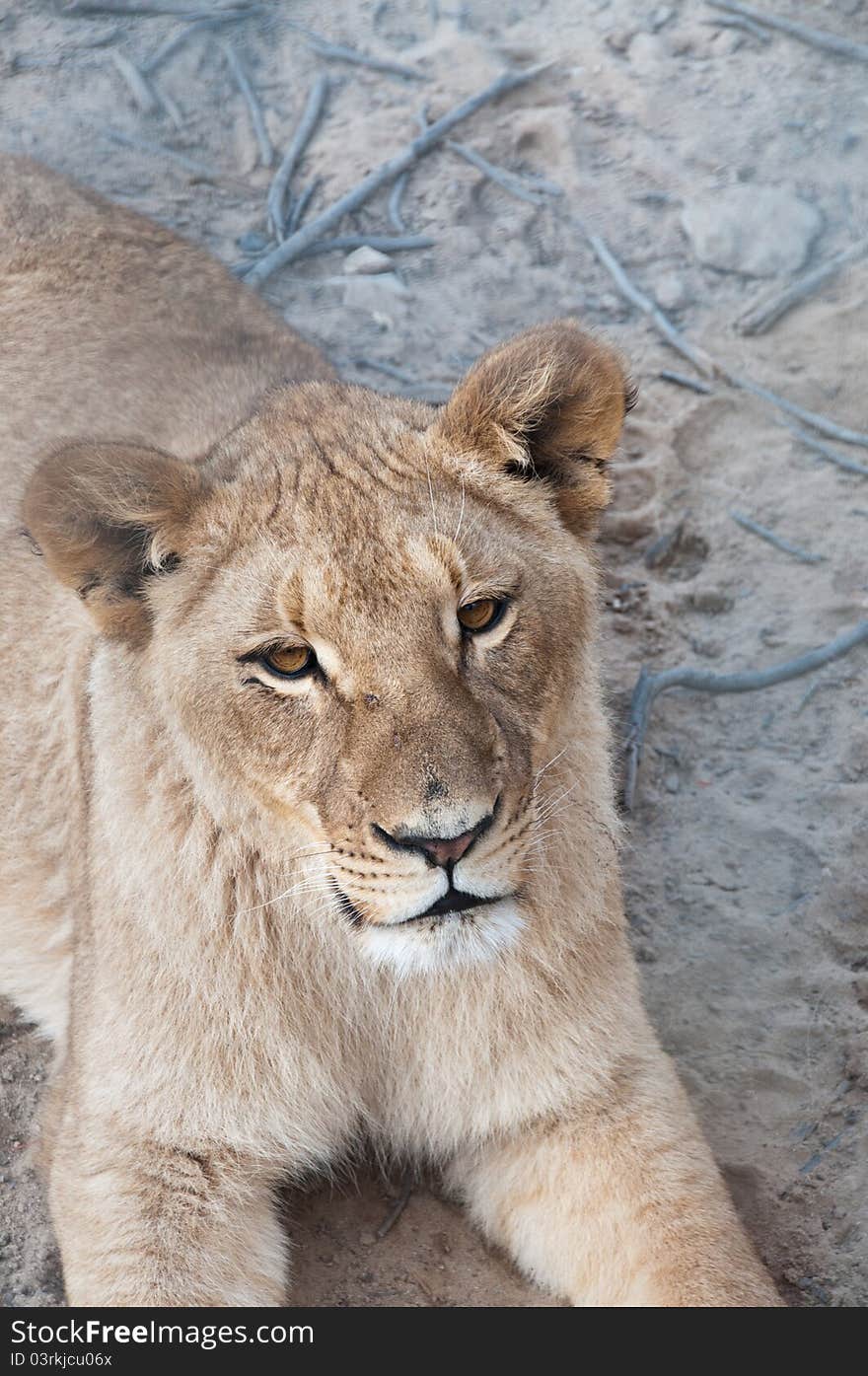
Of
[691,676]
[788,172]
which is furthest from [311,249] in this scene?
[691,676]

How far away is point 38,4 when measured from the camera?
5.76 meters

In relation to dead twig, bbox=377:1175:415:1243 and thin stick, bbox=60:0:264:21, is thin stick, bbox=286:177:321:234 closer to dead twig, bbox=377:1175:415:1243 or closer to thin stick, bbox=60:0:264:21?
thin stick, bbox=60:0:264:21

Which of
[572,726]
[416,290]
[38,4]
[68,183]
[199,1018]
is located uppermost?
[38,4]

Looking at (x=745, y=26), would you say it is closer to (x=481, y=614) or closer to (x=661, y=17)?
(x=661, y=17)

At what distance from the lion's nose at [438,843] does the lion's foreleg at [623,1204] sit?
79cm

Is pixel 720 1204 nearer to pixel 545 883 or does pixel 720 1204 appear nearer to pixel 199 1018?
pixel 545 883

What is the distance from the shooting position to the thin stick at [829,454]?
14.0 ft

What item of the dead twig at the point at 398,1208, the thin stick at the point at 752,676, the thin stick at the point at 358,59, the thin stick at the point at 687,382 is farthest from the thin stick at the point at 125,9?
the dead twig at the point at 398,1208

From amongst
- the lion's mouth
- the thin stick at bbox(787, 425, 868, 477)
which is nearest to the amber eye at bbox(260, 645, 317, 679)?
the lion's mouth

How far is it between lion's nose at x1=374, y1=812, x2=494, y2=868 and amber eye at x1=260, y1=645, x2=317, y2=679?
26 cm

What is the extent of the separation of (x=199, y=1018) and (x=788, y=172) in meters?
4.01

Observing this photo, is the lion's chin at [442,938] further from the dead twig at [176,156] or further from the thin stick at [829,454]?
the dead twig at [176,156]

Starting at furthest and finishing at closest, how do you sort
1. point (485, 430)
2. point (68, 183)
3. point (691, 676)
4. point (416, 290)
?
point (416, 290), point (68, 183), point (691, 676), point (485, 430)

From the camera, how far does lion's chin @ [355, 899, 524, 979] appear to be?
6.68 ft
